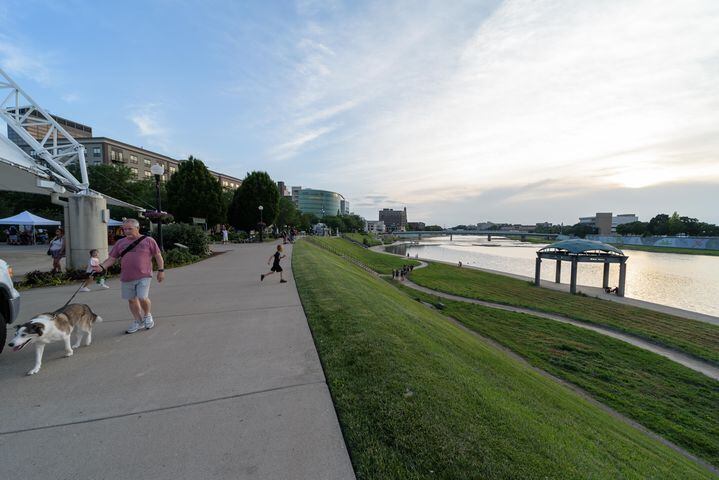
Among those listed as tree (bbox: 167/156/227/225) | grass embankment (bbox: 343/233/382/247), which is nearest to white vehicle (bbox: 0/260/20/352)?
tree (bbox: 167/156/227/225)

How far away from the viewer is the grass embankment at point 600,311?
42.8 feet

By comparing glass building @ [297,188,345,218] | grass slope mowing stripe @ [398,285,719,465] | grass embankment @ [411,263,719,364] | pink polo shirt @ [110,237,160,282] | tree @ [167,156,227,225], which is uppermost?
glass building @ [297,188,345,218]

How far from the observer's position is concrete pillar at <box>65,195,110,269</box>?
11.2 meters

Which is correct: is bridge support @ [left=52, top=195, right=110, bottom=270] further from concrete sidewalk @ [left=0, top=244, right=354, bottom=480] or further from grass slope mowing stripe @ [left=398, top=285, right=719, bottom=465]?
grass slope mowing stripe @ [left=398, top=285, right=719, bottom=465]

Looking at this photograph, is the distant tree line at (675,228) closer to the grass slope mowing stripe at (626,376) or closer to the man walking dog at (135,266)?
the grass slope mowing stripe at (626,376)

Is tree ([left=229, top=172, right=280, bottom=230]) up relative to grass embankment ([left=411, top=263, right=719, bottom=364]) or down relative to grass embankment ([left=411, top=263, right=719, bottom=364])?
up

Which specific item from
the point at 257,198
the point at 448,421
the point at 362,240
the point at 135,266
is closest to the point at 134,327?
the point at 135,266

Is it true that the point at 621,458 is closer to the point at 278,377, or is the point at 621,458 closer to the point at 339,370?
the point at 339,370

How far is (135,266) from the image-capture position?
5.19m

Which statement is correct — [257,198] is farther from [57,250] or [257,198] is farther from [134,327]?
[134,327]

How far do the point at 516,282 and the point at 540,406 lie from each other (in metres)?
27.5

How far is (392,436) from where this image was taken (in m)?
2.69

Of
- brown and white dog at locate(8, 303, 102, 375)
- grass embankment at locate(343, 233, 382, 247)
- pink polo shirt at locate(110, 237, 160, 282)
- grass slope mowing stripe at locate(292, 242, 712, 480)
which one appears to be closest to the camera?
grass slope mowing stripe at locate(292, 242, 712, 480)

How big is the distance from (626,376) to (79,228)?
19487 millimetres
